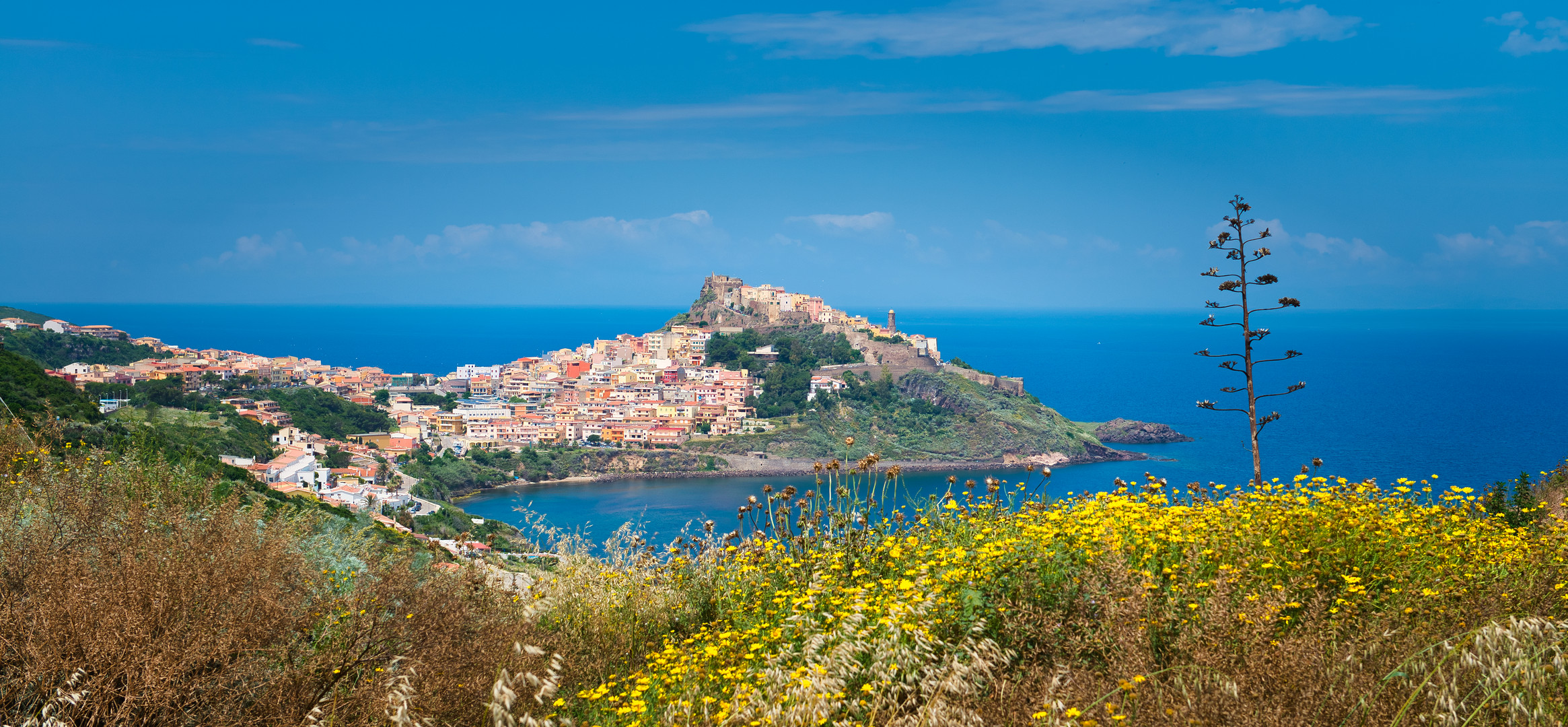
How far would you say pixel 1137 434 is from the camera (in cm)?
6109

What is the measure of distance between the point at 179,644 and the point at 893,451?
56.9 meters

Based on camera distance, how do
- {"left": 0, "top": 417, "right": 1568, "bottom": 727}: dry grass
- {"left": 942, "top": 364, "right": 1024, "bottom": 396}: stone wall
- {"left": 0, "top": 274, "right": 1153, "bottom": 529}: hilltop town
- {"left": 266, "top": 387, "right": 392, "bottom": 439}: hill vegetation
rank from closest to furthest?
1. {"left": 0, "top": 417, "right": 1568, "bottom": 727}: dry grass
2. {"left": 266, "top": 387, "right": 392, "bottom": 439}: hill vegetation
3. {"left": 0, "top": 274, "right": 1153, "bottom": 529}: hilltop town
4. {"left": 942, "top": 364, "right": 1024, "bottom": 396}: stone wall

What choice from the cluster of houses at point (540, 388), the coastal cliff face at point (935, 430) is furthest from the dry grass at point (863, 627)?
the coastal cliff face at point (935, 430)

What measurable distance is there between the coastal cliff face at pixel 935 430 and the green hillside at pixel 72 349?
3396cm

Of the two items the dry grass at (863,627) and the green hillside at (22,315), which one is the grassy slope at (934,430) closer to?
the green hillside at (22,315)

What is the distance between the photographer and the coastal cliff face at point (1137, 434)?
5991 cm

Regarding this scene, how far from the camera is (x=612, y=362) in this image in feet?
258

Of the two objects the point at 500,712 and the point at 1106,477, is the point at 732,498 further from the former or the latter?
the point at 500,712

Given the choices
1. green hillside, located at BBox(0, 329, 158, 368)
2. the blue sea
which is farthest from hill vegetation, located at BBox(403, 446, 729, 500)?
green hillside, located at BBox(0, 329, 158, 368)

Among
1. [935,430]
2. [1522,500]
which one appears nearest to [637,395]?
[935,430]

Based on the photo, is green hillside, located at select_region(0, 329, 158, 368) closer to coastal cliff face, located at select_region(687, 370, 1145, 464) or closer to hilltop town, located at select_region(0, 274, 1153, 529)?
hilltop town, located at select_region(0, 274, 1153, 529)

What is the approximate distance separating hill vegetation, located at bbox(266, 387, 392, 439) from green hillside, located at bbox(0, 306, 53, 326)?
74.7 feet

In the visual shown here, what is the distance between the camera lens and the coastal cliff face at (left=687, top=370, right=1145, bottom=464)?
5728 cm

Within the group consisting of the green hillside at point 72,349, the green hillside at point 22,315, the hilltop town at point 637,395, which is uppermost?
the green hillside at point 22,315
